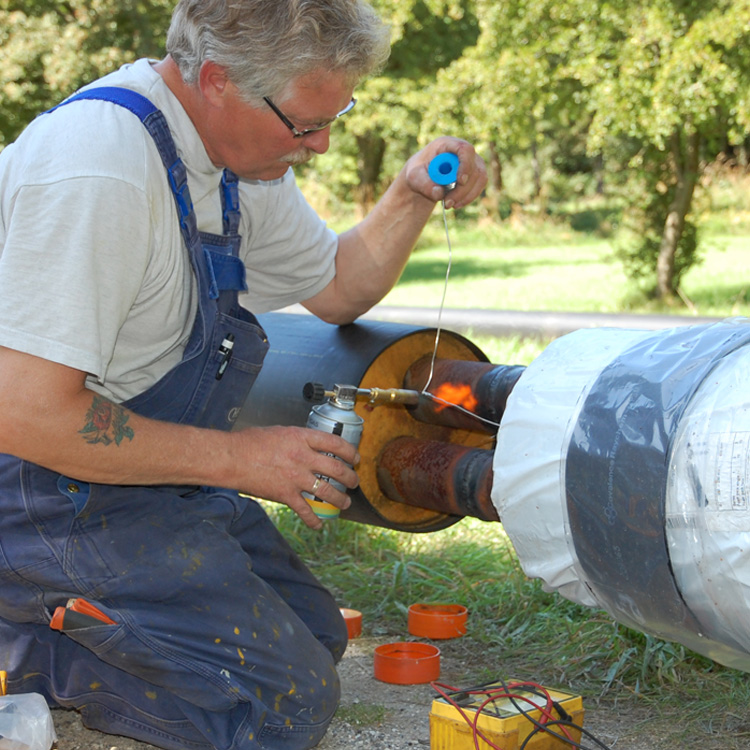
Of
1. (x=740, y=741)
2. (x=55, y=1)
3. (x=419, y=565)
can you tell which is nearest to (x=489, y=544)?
(x=419, y=565)

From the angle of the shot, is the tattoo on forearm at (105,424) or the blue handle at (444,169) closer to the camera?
the tattoo on forearm at (105,424)

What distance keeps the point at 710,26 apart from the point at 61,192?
719cm

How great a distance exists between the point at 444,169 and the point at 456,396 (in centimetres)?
62

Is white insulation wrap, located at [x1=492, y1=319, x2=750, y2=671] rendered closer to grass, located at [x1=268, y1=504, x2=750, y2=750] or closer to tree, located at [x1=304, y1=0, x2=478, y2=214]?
grass, located at [x1=268, y1=504, x2=750, y2=750]

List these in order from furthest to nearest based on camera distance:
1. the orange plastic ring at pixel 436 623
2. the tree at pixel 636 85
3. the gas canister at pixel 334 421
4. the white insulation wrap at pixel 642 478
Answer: the tree at pixel 636 85 < the orange plastic ring at pixel 436 623 < the gas canister at pixel 334 421 < the white insulation wrap at pixel 642 478

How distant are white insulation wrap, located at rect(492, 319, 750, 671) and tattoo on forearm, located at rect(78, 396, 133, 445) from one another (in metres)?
0.82

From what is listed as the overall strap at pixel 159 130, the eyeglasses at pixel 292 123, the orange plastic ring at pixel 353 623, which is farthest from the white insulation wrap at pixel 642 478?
the orange plastic ring at pixel 353 623

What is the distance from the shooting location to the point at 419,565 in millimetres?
3434

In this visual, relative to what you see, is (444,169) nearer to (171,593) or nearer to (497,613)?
(171,593)

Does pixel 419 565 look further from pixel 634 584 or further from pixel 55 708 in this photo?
pixel 634 584

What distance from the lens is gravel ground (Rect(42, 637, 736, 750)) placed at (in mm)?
2283

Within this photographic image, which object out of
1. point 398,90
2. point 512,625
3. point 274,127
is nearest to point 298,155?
point 274,127

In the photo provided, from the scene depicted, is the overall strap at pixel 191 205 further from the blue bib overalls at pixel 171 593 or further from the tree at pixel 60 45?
the tree at pixel 60 45

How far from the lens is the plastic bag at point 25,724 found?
2.02 m
